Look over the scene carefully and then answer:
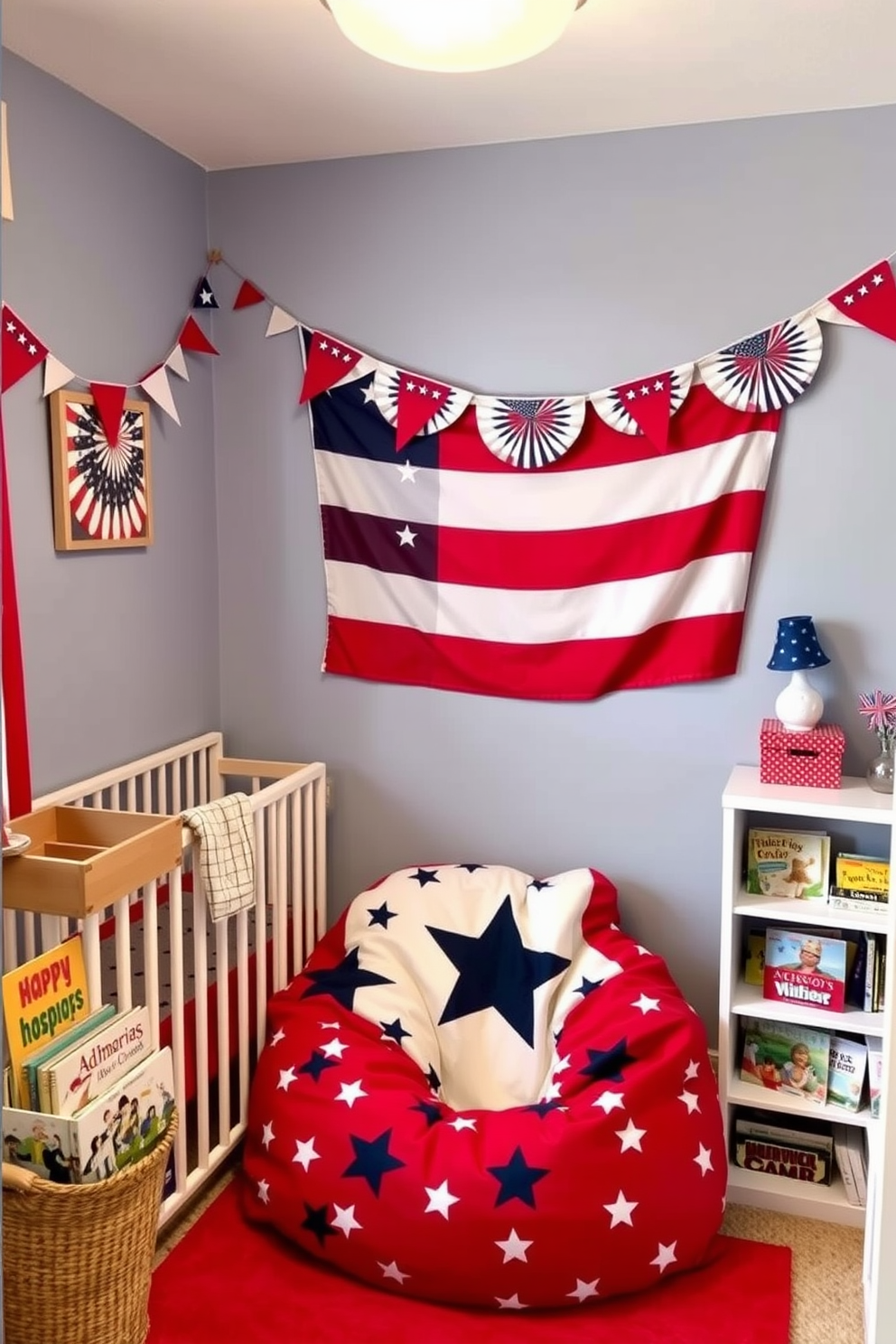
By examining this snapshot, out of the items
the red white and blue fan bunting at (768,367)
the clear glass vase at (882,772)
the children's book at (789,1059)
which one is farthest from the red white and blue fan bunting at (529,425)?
the children's book at (789,1059)

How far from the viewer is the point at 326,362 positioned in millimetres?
2875

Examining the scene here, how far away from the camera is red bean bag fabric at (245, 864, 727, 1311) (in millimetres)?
2016

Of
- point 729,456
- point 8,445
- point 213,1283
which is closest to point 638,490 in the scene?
point 729,456

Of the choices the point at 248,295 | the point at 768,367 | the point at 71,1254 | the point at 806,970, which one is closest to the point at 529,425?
the point at 768,367

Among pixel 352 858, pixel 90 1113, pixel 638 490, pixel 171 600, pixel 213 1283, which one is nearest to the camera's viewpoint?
pixel 90 1113

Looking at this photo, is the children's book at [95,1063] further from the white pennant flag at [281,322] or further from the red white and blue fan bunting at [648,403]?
the white pennant flag at [281,322]

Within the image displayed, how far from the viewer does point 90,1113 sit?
1.69 m

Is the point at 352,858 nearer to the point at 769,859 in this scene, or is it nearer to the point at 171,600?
the point at 171,600

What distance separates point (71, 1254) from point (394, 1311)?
2.14 ft

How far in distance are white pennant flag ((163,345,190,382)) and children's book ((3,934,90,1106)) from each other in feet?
5.08

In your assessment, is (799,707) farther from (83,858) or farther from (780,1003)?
(83,858)

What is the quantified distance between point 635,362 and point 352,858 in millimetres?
1513

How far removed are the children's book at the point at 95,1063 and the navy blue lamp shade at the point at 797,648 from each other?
1.53 m

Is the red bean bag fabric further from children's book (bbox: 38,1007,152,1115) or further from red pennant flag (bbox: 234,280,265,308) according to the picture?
red pennant flag (bbox: 234,280,265,308)
